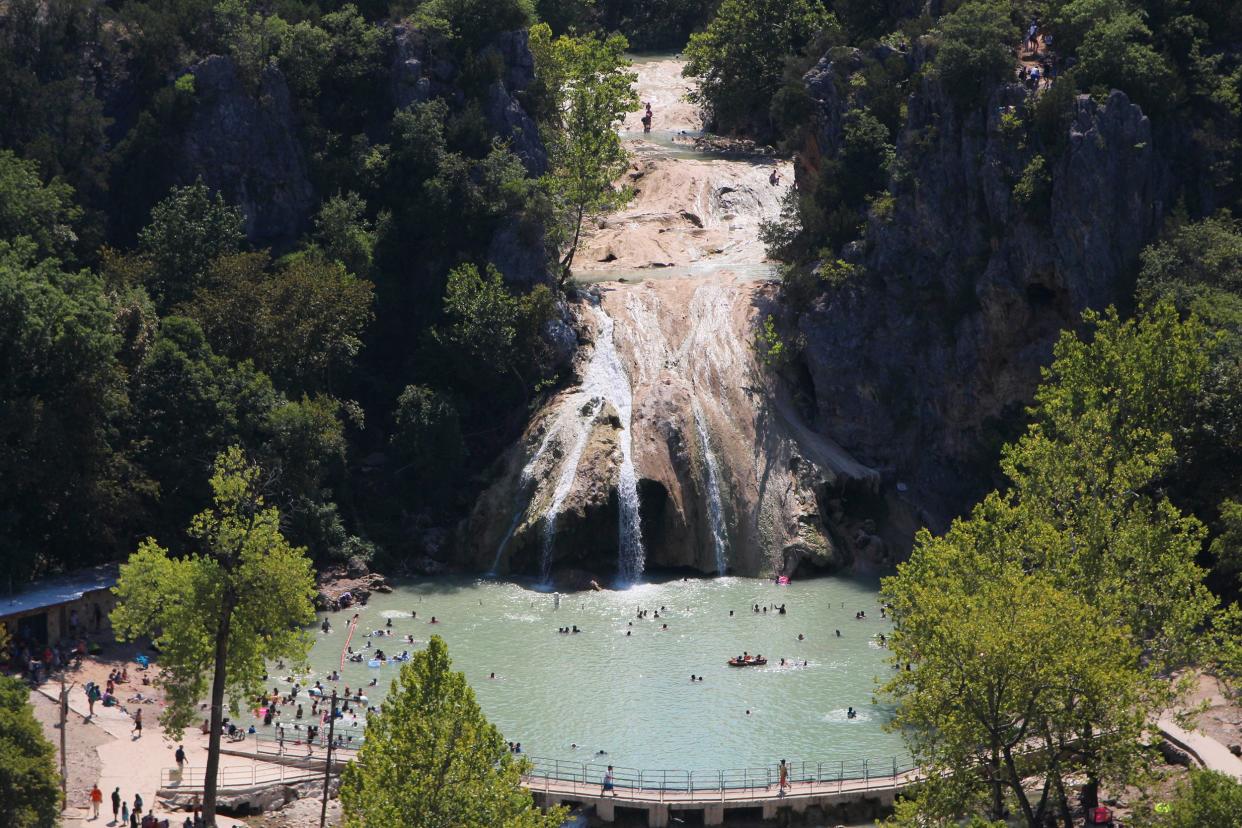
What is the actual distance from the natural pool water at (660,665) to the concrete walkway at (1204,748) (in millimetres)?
11039

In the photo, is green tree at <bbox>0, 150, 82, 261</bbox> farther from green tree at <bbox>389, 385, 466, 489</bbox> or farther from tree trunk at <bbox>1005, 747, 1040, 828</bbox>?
tree trunk at <bbox>1005, 747, 1040, 828</bbox>

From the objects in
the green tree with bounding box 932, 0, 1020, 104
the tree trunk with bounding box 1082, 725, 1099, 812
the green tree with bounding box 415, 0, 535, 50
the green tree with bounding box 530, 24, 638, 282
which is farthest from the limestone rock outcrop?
the tree trunk with bounding box 1082, 725, 1099, 812

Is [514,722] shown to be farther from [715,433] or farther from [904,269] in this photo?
[904,269]

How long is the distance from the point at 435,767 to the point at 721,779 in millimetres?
23537

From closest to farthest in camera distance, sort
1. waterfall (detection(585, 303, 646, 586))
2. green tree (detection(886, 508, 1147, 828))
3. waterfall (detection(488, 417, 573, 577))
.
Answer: green tree (detection(886, 508, 1147, 828)) < waterfall (detection(585, 303, 646, 586)) < waterfall (detection(488, 417, 573, 577))

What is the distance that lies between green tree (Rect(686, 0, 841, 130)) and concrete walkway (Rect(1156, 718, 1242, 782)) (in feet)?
214

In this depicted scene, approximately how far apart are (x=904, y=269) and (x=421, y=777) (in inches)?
2390

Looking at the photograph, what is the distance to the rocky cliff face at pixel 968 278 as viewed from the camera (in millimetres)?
103375

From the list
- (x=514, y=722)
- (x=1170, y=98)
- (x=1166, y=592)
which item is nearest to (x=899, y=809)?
(x=1166, y=592)

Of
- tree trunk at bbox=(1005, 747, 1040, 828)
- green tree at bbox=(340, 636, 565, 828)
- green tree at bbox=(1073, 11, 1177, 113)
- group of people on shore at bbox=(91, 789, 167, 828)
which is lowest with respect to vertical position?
group of people on shore at bbox=(91, 789, 167, 828)

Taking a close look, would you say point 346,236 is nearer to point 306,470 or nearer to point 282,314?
point 282,314

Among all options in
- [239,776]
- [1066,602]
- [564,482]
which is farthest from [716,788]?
[564,482]

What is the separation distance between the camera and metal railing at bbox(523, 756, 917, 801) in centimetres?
7788

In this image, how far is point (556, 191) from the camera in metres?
117
